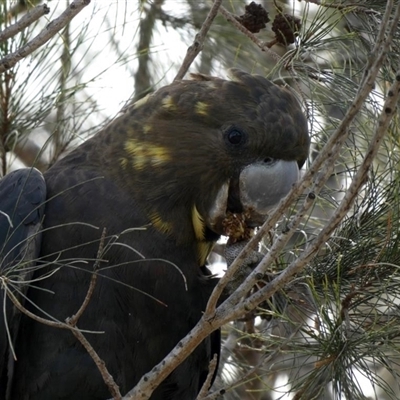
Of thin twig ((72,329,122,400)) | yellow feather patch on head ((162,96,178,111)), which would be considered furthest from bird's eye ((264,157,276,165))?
thin twig ((72,329,122,400))

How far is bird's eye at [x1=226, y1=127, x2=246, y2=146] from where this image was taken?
9.88 ft

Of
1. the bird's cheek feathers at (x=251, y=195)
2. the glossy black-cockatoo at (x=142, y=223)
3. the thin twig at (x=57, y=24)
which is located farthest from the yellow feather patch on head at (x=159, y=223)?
the thin twig at (x=57, y=24)

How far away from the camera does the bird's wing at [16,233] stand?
112 inches

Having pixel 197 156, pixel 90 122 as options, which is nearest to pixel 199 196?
pixel 197 156

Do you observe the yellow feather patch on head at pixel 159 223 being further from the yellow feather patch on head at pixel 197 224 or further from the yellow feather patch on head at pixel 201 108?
the yellow feather patch on head at pixel 201 108

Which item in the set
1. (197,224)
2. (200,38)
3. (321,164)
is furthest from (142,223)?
(321,164)

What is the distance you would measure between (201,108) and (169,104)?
134mm

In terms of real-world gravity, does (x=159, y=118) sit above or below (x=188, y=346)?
above

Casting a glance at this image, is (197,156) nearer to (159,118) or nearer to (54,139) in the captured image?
(159,118)

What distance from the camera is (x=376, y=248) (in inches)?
109

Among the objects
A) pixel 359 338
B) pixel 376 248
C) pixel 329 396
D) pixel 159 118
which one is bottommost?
pixel 329 396

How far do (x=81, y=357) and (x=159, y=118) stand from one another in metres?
0.89

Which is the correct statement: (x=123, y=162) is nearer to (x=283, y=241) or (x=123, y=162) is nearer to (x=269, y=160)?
(x=269, y=160)

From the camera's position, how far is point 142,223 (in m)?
3.02
